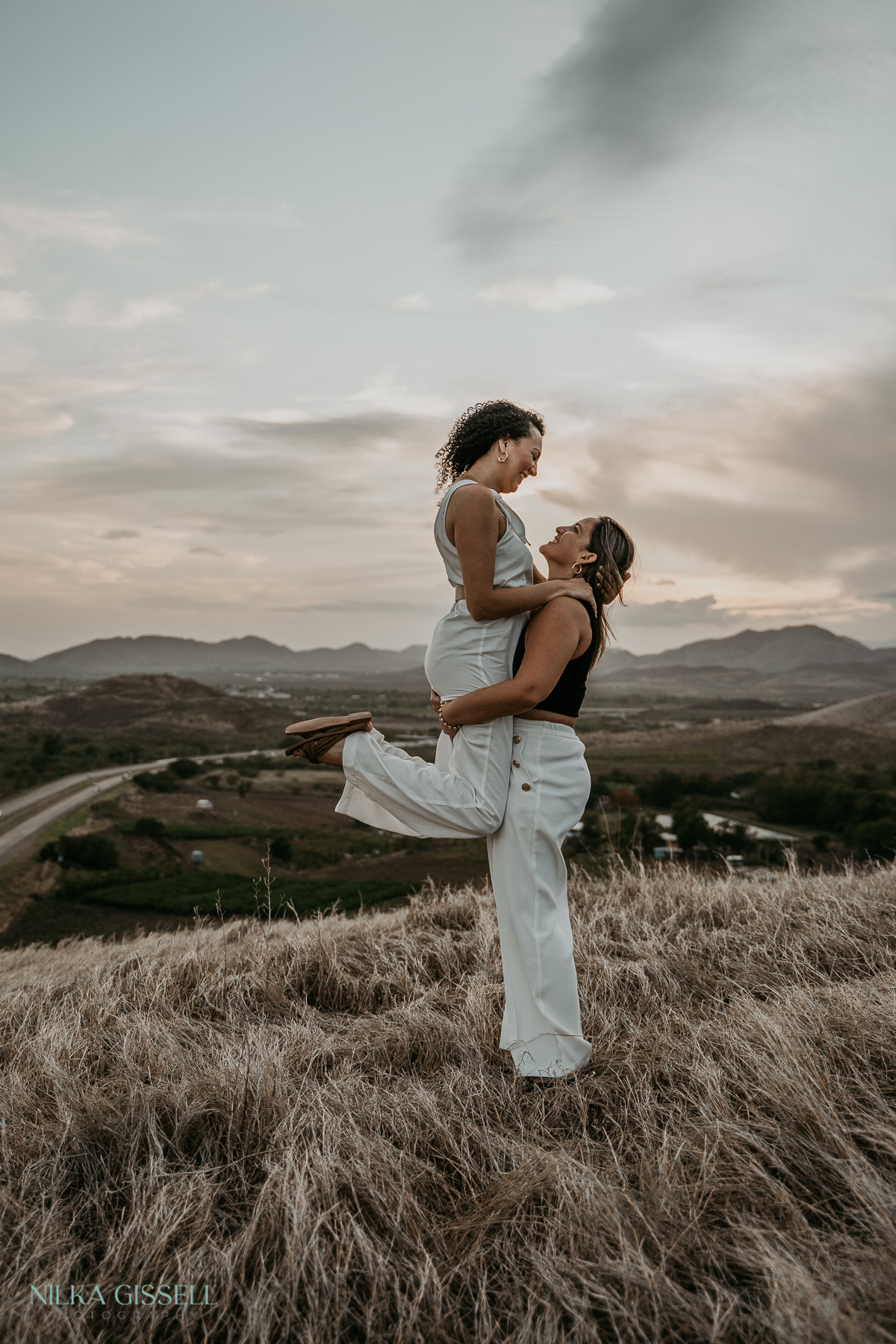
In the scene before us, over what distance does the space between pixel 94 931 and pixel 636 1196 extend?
59.4 metres

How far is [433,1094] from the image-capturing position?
A: 2686 mm

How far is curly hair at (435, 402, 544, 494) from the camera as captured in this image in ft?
10.7

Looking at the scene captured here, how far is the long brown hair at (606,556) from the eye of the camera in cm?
330

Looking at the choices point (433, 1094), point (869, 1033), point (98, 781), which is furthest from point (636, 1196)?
point (98, 781)

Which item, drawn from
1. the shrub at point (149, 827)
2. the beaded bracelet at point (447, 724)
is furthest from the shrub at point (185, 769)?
the beaded bracelet at point (447, 724)

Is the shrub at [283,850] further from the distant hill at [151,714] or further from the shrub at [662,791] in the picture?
the distant hill at [151,714]

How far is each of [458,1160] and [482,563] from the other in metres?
1.93

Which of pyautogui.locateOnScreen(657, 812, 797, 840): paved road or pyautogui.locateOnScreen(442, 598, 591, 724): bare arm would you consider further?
pyautogui.locateOnScreen(657, 812, 797, 840): paved road

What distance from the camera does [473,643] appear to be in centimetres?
316

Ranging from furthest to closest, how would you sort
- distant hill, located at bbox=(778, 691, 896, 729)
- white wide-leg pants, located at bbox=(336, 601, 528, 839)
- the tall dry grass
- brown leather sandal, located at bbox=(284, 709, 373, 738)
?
1. distant hill, located at bbox=(778, 691, 896, 729)
2. brown leather sandal, located at bbox=(284, 709, 373, 738)
3. white wide-leg pants, located at bbox=(336, 601, 528, 839)
4. the tall dry grass

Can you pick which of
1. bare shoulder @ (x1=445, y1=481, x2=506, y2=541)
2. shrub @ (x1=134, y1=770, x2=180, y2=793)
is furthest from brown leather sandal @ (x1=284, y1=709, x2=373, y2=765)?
shrub @ (x1=134, y1=770, x2=180, y2=793)

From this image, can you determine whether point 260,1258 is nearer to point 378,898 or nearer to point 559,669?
point 559,669

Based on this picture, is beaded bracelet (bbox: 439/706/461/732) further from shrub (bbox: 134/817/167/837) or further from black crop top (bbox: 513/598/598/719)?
shrub (bbox: 134/817/167/837)

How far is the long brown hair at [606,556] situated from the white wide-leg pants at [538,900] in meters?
0.44
